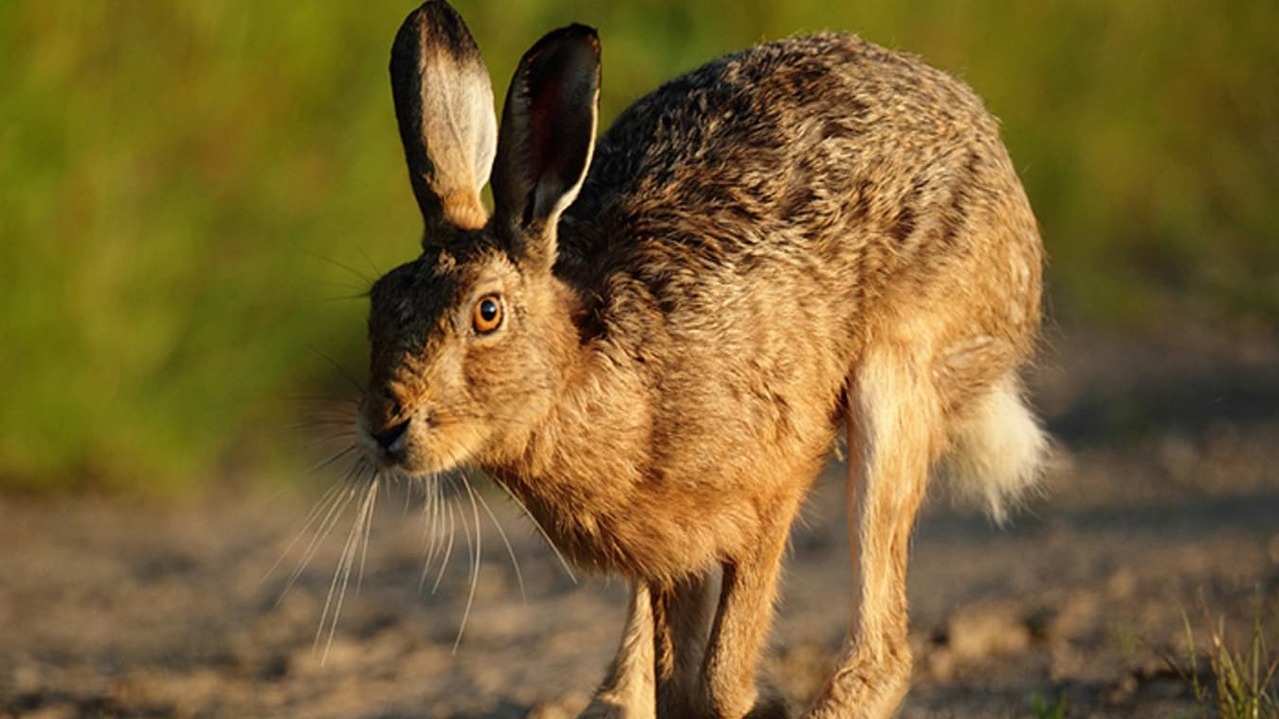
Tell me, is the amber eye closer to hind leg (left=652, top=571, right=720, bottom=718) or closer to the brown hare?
the brown hare

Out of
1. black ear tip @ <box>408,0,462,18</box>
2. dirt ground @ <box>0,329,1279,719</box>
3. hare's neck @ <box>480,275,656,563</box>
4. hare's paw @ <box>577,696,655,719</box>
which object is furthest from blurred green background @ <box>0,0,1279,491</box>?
hare's neck @ <box>480,275,656,563</box>

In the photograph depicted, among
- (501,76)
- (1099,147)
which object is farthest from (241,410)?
(1099,147)

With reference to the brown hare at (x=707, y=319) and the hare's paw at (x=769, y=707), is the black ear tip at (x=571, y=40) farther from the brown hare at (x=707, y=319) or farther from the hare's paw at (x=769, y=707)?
the hare's paw at (x=769, y=707)

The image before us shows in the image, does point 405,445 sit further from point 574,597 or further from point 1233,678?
point 574,597

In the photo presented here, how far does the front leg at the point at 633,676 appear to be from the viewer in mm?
5379

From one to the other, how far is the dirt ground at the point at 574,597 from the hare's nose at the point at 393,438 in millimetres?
1432

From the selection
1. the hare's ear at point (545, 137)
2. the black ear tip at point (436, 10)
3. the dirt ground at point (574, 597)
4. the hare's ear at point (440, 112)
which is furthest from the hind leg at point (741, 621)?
the black ear tip at point (436, 10)

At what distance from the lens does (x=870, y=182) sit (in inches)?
207

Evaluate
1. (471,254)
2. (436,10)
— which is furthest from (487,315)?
(436,10)

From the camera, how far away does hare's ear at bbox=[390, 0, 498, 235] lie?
478cm

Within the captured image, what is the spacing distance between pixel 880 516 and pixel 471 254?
1.30m

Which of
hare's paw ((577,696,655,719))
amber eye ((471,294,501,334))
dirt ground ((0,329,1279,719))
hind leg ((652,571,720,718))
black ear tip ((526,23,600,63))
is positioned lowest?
dirt ground ((0,329,1279,719))

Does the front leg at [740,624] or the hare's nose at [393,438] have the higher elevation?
the hare's nose at [393,438]

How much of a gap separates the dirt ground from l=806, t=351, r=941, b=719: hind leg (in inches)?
12.7
